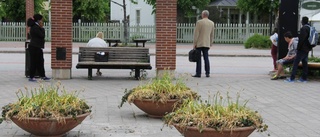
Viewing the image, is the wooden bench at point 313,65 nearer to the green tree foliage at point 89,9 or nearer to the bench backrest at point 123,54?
the bench backrest at point 123,54

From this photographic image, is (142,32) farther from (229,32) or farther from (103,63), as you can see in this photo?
(103,63)

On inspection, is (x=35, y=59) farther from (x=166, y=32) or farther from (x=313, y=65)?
(x=313, y=65)

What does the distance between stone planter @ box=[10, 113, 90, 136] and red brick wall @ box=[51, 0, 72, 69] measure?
7.53 m

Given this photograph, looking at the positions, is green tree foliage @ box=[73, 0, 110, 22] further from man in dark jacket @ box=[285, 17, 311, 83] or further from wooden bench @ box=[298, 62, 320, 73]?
man in dark jacket @ box=[285, 17, 311, 83]

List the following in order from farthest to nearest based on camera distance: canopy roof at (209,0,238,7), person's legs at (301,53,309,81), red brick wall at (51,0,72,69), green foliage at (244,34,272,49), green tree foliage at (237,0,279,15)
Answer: canopy roof at (209,0,238,7) < green tree foliage at (237,0,279,15) < green foliage at (244,34,272,49) < person's legs at (301,53,309,81) < red brick wall at (51,0,72,69)

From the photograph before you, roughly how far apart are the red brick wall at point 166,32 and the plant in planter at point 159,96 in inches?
215

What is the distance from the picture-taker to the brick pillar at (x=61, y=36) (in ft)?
47.5

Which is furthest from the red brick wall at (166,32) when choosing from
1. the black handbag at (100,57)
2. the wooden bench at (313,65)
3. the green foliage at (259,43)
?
the green foliage at (259,43)

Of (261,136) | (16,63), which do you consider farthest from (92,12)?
(261,136)

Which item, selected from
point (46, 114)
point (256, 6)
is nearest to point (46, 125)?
point (46, 114)

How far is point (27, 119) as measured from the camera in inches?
275

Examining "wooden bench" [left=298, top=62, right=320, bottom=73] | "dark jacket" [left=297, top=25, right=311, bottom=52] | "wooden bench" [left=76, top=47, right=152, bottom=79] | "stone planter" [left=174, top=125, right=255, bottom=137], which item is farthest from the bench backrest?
"stone planter" [left=174, top=125, right=255, bottom=137]

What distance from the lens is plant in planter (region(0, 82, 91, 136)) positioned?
6996 mm

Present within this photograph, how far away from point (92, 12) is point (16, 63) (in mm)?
23154
